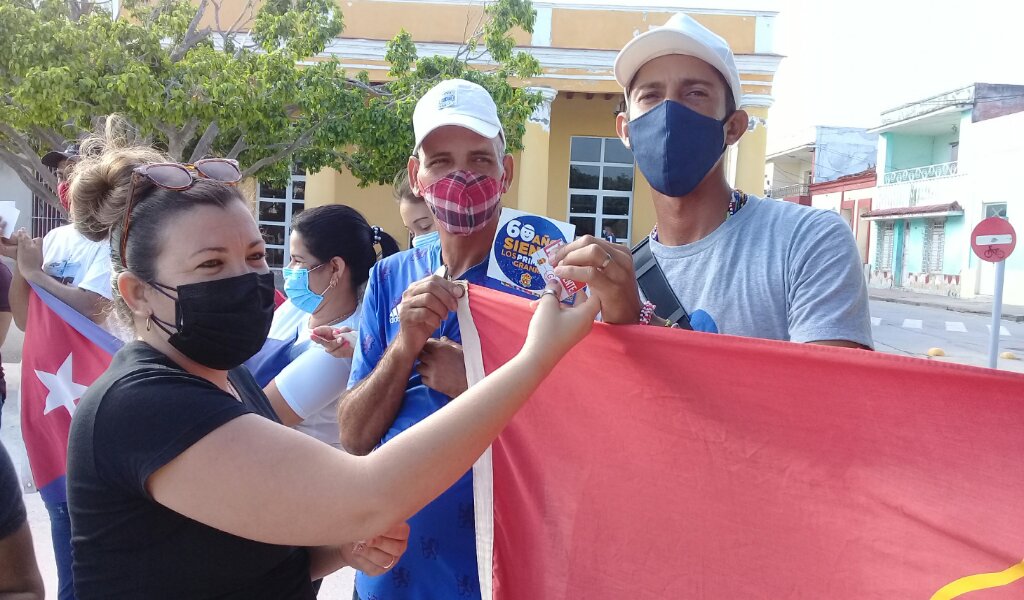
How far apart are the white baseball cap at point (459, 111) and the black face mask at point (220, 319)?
0.78m

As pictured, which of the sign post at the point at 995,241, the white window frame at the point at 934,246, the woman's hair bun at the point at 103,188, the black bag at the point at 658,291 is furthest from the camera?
the white window frame at the point at 934,246

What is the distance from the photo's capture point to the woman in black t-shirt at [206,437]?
1217 mm

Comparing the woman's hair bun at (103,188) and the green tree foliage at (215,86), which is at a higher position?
the green tree foliage at (215,86)

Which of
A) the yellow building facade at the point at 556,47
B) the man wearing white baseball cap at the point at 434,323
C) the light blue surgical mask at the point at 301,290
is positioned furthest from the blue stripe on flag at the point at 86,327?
the yellow building facade at the point at 556,47

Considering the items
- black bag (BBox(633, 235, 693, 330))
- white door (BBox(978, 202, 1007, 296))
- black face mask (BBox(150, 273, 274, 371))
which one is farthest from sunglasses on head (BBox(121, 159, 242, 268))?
white door (BBox(978, 202, 1007, 296))

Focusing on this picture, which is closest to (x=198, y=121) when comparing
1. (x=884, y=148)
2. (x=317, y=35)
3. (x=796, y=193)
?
(x=317, y=35)

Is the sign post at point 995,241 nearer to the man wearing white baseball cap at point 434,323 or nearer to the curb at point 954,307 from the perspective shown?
the man wearing white baseball cap at point 434,323

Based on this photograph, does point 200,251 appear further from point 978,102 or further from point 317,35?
point 978,102

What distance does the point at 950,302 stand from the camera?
27.3 meters

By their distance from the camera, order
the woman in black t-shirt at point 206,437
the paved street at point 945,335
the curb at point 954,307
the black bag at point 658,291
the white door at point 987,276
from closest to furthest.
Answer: the woman in black t-shirt at point 206,437 → the black bag at point 658,291 → the paved street at point 945,335 → the curb at point 954,307 → the white door at point 987,276

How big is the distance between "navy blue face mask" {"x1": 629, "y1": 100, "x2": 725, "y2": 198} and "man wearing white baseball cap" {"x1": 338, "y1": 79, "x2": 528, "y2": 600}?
0.48 meters

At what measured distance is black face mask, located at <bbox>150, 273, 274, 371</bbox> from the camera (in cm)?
150

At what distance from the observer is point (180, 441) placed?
122 cm

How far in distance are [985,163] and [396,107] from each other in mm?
27065
